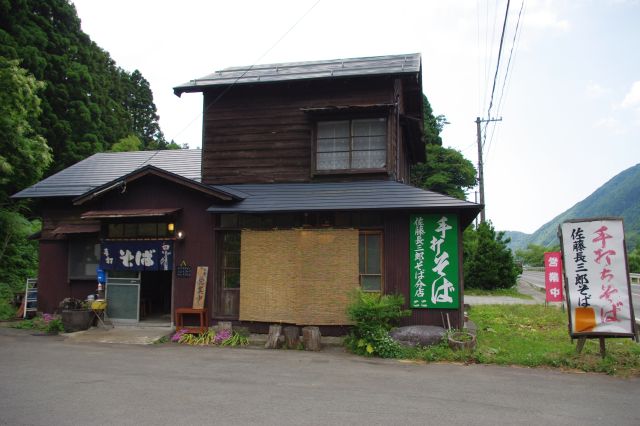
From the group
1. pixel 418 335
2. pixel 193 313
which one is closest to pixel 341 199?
pixel 418 335

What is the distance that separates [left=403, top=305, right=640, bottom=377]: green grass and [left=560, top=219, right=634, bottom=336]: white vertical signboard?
1.82ft

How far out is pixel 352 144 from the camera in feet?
42.2

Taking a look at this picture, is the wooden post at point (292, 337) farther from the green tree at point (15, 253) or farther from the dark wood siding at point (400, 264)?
the green tree at point (15, 253)

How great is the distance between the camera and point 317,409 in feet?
20.2

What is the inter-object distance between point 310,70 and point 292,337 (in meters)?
7.85

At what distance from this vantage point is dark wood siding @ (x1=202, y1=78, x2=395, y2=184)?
517 inches

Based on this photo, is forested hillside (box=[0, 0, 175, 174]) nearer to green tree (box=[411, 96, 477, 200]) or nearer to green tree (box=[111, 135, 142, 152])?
green tree (box=[111, 135, 142, 152])

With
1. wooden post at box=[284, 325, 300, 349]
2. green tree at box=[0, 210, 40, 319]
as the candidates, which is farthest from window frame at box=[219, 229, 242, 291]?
green tree at box=[0, 210, 40, 319]

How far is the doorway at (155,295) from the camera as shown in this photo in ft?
49.8

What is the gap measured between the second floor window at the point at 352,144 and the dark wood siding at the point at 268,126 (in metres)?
0.44

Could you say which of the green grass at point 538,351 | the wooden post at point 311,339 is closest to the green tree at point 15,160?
the wooden post at point 311,339

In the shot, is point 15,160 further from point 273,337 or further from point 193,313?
point 273,337

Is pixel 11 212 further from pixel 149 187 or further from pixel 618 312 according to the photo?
pixel 618 312

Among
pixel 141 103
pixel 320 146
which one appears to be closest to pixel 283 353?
pixel 320 146
